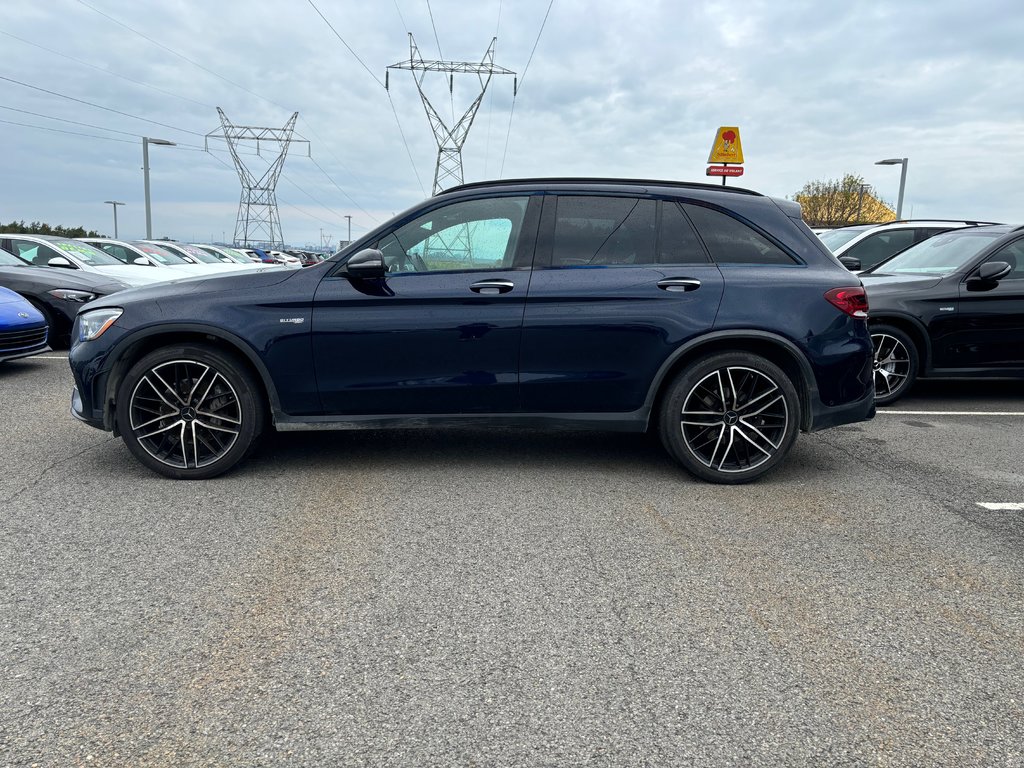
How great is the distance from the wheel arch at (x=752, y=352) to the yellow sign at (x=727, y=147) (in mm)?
8643

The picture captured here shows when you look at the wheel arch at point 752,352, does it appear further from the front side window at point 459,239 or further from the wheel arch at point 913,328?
the wheel arch at point 913,328

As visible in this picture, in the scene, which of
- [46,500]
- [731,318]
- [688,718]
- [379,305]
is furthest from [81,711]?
[731,318]

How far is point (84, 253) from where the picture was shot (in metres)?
13.0

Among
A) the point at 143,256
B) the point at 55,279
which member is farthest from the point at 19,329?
the point at 143,256

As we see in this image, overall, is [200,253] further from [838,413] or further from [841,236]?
[838,413]

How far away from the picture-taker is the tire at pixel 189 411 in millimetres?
4621

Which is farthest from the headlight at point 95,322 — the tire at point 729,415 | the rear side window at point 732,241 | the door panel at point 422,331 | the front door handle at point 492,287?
the rear side window at point 732,241

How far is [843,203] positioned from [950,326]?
4573 centimetres

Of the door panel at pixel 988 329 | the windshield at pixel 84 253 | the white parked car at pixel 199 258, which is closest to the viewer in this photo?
the door panel at pixel 988 329

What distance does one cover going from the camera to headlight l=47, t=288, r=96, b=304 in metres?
9.98

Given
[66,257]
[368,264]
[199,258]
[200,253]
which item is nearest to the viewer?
[368,264]

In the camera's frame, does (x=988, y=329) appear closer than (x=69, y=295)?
Yes

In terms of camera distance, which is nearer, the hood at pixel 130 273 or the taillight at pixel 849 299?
the taillight at pixel 849 299

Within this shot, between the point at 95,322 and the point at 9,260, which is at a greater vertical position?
the point at 9,260
